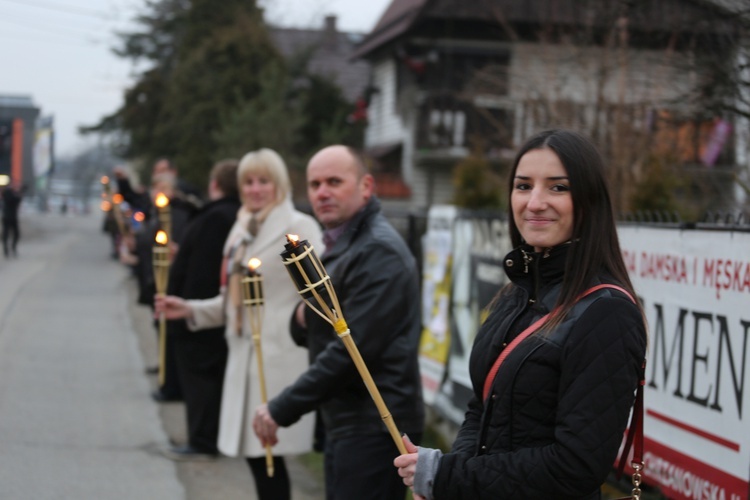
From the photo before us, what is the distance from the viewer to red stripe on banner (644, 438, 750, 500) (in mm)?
4676

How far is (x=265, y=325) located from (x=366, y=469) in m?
1.65

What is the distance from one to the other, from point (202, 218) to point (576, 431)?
5413 millimetres

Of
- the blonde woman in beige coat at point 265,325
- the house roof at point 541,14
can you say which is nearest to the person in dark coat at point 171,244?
the blonde woman in beige coat at point 265,325

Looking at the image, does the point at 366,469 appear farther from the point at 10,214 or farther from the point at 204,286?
the point at 10,214

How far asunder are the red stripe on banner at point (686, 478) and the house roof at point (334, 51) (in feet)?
112

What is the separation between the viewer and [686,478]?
5117 millimetres

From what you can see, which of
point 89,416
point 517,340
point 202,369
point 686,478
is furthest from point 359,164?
point 89,416

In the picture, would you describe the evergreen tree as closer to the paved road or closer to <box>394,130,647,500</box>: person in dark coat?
the paved road

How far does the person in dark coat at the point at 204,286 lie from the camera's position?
25.1ft

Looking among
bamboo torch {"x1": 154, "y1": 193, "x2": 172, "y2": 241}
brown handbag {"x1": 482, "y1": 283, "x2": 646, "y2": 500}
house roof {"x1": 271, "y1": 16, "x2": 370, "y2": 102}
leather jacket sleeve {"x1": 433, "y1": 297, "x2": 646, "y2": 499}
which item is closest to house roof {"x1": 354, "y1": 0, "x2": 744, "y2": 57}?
bamboo torch {"x1": 154, "y1": 193, "x2": 172, "y2": 241}

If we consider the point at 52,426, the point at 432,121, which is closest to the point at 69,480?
the point at 52,426

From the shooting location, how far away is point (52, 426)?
9.10m

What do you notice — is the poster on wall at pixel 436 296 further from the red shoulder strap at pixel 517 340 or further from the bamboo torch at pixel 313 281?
the red shoulder strap at pixel 517 340

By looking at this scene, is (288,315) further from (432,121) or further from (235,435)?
(432,121)
